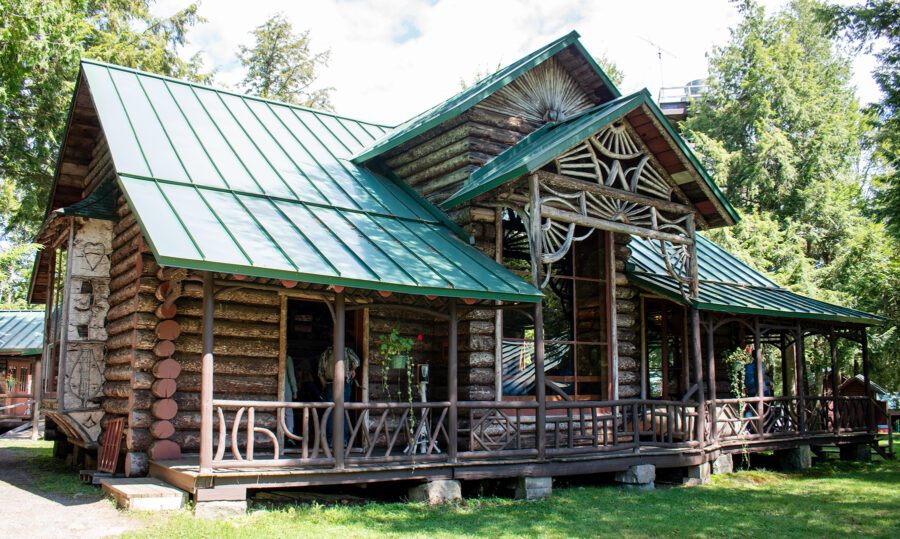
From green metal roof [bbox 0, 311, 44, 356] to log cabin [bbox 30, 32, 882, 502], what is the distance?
1118 centimetres

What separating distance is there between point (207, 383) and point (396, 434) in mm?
2635

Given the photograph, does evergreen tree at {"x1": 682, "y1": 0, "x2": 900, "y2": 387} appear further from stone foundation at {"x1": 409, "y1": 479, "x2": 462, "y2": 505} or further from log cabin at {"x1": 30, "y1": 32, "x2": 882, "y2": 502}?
stone foundation at {"x1": 409, "y1": 479, "x2": 462, "y2": 505}

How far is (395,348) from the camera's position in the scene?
39.9 feet

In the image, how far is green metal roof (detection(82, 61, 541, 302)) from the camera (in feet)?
31.5

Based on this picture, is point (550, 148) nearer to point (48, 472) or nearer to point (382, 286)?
point (382, 286)

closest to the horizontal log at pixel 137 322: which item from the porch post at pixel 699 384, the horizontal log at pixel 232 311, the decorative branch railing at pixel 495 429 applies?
the horizontal log at pixel 232 311

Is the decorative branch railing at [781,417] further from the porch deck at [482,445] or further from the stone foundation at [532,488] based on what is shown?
the stone foundation at [532,488]

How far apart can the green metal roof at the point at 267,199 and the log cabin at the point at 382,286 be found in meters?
0.05

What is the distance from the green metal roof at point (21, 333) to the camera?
2708 cm

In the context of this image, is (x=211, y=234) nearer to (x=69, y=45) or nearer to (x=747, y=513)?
(x=747, y=513)

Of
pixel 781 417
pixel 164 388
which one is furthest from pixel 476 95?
pixel 781 417

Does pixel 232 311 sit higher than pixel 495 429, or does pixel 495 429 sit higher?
pixel 232 311

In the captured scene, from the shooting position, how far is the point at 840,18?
1695 cm

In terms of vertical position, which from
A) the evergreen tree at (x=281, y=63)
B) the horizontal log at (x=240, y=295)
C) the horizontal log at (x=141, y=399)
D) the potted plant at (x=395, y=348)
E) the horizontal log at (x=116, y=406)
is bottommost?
the horizontal log at (x=116, y=406)
